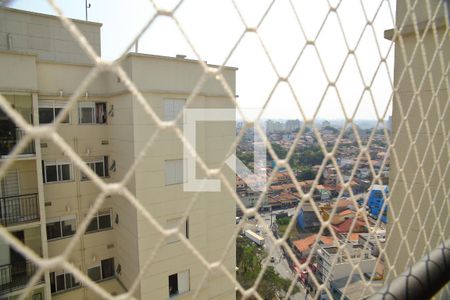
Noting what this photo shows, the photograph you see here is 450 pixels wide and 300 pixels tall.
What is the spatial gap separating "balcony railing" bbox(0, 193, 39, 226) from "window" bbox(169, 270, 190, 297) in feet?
4.85

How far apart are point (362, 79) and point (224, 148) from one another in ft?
9.59

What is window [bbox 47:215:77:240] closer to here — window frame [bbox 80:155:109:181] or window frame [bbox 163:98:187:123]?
window frame [bbox 80:155:109:181]

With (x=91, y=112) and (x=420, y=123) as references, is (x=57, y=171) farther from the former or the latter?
(x=420, y=123)

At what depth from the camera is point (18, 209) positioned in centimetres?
273

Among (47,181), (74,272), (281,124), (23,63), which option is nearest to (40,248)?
(47,181)

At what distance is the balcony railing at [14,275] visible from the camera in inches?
106

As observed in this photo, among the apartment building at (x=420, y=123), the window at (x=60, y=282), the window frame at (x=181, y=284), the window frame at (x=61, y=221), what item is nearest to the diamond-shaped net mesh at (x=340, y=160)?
the apartment building at (x=420, y=123)

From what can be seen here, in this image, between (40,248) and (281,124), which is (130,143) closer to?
(40,248)

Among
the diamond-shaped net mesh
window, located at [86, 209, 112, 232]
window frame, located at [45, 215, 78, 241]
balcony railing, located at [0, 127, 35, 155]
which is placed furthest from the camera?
window, located at [86, 209, 112, 232]

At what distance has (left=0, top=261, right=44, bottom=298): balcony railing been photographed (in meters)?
2.69

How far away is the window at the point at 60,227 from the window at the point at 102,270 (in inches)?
19.7

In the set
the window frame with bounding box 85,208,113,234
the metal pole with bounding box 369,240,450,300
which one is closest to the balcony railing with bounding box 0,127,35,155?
the window frame with bounding box 85,208,113,234

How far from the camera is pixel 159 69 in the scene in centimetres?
273

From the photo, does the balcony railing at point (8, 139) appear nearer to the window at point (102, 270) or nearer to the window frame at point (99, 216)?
the window frame at point (99, 216)
